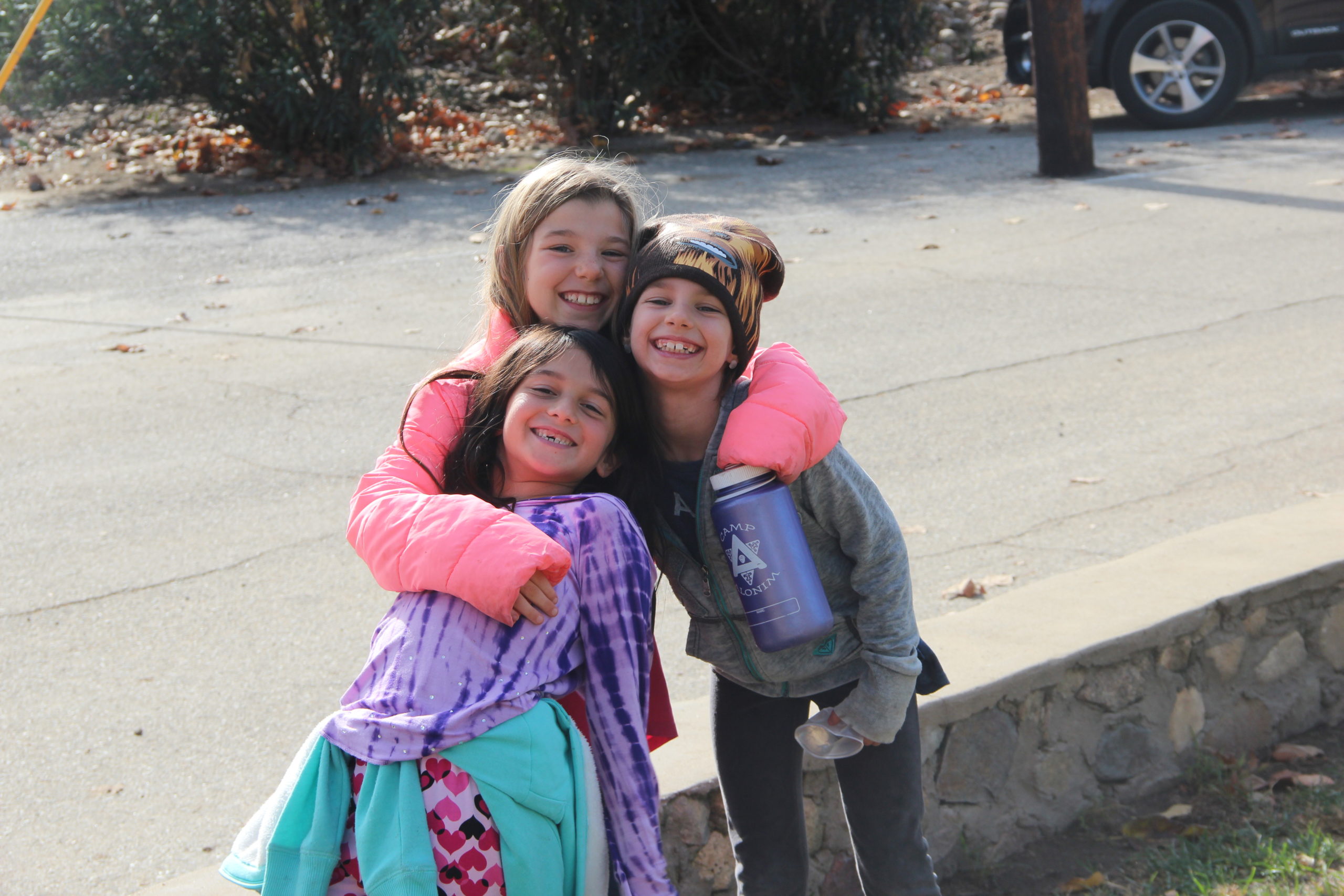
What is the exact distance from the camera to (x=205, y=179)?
11094 mm

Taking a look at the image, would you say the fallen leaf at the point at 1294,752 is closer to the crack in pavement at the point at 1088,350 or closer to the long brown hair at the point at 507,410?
the long brown hair at the point at 507,410

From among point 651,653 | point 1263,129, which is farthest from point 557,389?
point 1263,129

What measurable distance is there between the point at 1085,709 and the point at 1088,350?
369 centimetres

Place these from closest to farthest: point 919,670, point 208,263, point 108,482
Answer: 1. point 919,670
2. point 108,482
3. point 208,263

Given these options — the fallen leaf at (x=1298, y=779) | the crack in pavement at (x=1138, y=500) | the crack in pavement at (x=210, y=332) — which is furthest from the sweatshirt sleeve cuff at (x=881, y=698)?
the crack in pavement at (x=210, y=332)

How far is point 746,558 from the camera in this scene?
2047 millimetres

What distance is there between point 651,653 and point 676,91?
12740mm

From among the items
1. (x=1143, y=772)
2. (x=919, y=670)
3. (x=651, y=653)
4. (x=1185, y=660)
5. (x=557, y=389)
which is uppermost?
(x=557, y=389)

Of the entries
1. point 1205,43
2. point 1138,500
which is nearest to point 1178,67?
point 1205,43

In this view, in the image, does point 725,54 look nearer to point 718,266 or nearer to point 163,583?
point 163,583

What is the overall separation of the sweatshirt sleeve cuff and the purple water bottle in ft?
0.53

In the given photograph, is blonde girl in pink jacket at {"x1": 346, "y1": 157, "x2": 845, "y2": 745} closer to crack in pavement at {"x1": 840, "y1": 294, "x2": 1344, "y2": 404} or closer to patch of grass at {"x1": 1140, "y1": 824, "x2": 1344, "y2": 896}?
patch of grass at {"x1": 1140, "y1": 824, "x2": 1344, "y2": 896}

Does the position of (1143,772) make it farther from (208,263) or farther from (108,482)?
(208,263)

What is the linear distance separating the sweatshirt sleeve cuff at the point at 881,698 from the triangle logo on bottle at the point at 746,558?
30cm
